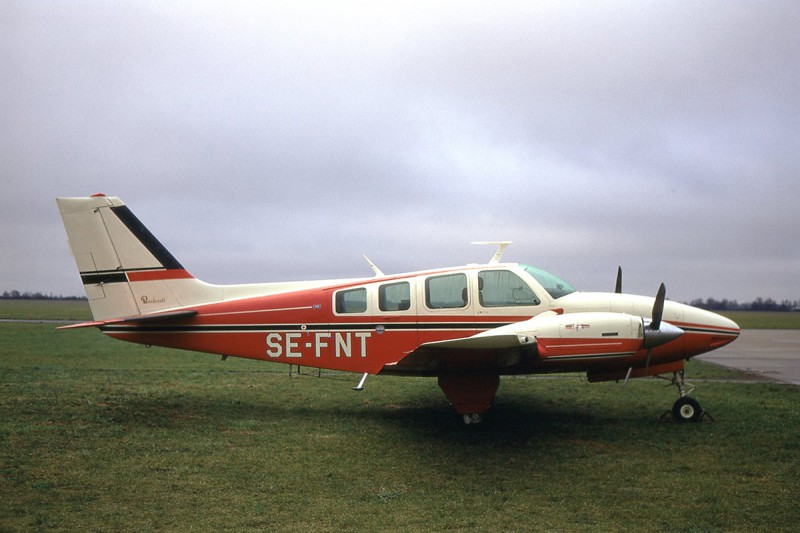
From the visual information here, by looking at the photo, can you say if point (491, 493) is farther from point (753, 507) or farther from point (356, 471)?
point (753, 507)

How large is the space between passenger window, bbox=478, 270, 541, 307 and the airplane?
0.05ft

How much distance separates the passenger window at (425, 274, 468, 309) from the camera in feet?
32.5

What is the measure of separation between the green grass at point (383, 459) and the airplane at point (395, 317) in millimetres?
1027

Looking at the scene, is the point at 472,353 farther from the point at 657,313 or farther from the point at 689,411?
the point at 689,411

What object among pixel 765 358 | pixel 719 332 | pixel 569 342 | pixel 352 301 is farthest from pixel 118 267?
pixel 765 358

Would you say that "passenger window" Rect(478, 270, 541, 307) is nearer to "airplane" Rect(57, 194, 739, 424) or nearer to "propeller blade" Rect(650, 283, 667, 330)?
"airplane" Rect(57, 194, 739, 424)

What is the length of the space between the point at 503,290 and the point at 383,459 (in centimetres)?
337

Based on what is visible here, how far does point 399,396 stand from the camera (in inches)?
499

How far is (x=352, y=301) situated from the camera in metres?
10.2

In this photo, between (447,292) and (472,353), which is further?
(447,292)

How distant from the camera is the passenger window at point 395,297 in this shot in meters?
10.0

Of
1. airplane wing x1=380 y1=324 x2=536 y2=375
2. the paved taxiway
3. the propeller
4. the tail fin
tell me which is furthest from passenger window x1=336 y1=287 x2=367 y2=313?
the paved taxiway

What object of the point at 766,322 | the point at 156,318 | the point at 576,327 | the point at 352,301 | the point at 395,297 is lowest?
the point at 766,322

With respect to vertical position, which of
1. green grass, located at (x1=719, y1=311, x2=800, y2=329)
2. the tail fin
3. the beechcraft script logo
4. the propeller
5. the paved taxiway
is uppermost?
the tail fin
